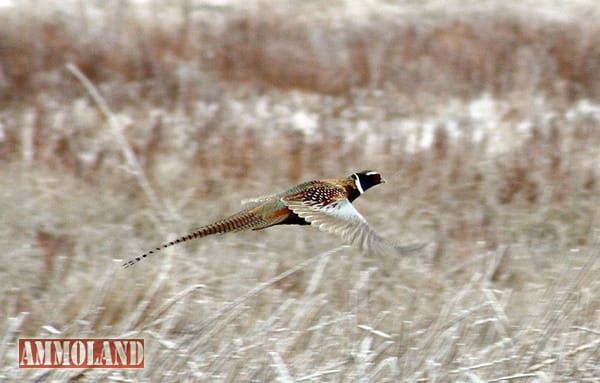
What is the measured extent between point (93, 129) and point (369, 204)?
76.2 inches

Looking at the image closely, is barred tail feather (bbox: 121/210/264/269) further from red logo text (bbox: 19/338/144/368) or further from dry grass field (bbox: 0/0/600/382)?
red logo text (bbox: 19/338/144/368)

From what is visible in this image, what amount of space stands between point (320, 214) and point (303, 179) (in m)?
2.92

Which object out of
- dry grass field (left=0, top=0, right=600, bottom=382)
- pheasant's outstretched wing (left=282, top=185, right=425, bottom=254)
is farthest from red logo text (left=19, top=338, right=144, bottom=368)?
pheasant's outstretched wing (left=282, top=185, right=425, bottom=254)

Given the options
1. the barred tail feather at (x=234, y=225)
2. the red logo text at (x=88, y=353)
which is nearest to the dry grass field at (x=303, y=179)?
the red logo text at (x=88, y=353)

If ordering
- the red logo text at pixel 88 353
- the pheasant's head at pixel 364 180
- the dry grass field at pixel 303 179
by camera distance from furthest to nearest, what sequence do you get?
1. the dry grass field at pixel 303 179
2. the red logo text at pixel 88 353
3. the pheasant's head at pixel 364 180

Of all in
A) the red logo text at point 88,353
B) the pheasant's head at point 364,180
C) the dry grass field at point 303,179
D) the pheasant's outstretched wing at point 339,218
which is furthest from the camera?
the dry grass field at point 303,179

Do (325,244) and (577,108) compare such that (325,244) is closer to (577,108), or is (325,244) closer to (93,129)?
(93,129)

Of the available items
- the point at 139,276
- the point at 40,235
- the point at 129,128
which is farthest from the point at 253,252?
the point at 129,128

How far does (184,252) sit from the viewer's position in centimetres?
474

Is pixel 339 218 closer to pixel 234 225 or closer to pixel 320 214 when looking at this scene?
pixel 320 214

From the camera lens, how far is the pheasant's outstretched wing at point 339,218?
9.04ft

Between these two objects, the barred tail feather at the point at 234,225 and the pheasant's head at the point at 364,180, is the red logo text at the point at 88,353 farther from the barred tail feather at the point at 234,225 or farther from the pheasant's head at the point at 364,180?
the pheasant's head at the point at 364,180

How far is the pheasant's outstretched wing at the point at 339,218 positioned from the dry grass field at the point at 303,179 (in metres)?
0.39

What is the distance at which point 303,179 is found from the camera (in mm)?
5719
